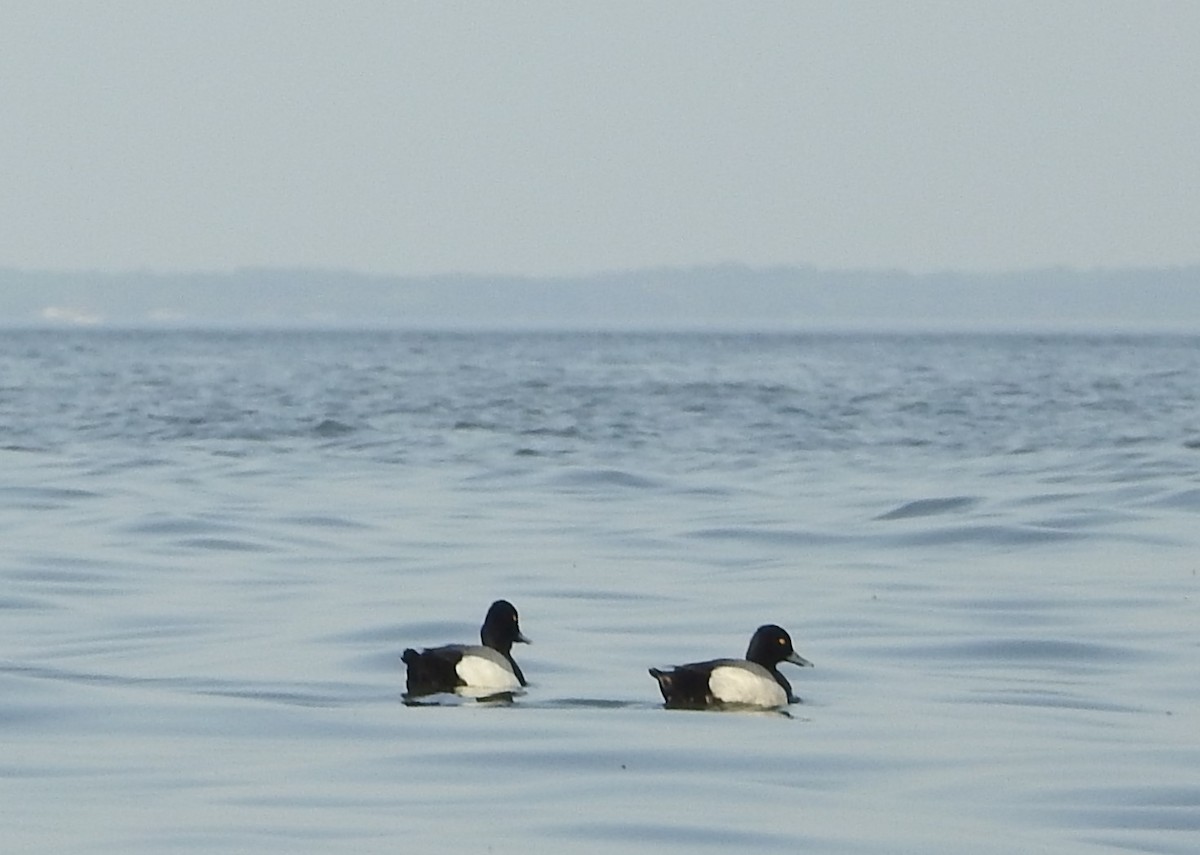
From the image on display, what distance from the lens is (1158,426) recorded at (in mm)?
40719

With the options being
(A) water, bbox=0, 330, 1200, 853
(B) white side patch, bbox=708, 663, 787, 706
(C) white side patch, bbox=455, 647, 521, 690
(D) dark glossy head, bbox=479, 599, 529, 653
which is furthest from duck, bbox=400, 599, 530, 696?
(B) white side patch, bbox=708, 663, 787, 706

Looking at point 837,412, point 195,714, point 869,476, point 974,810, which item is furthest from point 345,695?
point 837,412

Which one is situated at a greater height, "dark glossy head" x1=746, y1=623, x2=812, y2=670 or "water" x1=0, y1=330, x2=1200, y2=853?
"dark glossy head" x1=746, y1=623, x2=812, y2=670

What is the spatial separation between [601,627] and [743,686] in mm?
4011

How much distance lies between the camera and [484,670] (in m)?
14.1

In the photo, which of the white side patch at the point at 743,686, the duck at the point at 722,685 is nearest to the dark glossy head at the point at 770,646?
the duck at the point at 722,685

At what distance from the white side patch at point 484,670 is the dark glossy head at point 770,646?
152cm

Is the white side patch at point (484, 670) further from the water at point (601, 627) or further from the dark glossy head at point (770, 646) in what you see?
the dark glossy head at point (770, 646)

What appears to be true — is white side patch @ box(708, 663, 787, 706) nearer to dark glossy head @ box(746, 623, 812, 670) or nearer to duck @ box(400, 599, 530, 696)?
dark glossy head @ box(746, 623, 812, 670)

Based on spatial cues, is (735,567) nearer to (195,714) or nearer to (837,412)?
(195,714)

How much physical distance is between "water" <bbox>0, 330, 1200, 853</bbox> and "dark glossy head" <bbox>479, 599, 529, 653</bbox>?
35cm

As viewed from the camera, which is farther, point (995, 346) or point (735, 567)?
point (995, 346)

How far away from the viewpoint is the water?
1040cm

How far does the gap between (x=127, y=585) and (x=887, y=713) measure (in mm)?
8640
